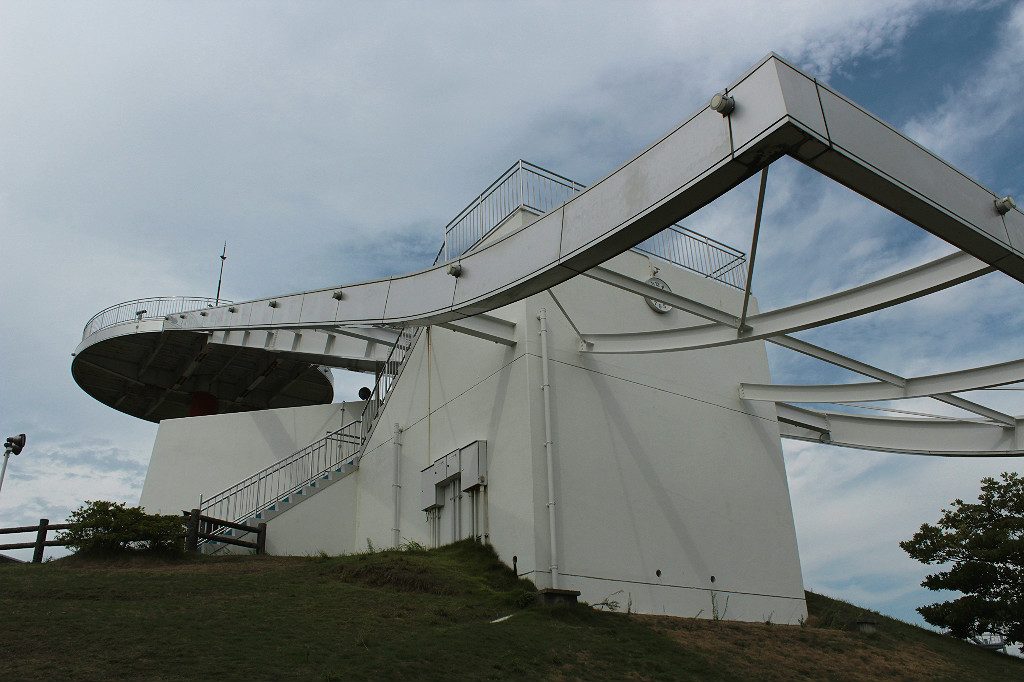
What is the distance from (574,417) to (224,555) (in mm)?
8160

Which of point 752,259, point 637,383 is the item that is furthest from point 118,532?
point 752,259

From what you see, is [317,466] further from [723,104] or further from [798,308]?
[723,104]

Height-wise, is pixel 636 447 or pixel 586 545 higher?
pixel 636 447

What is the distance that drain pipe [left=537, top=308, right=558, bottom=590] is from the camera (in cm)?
1514

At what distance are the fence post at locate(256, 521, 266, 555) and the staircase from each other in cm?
156

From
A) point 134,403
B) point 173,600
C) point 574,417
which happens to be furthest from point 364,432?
point 134,403

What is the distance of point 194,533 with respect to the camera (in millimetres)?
18234

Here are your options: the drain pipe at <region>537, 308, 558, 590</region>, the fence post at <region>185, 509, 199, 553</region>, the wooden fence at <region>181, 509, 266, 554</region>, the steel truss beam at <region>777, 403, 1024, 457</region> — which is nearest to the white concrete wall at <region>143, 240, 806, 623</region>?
the drain pipe at <region>537, 308, 558, 590</region>

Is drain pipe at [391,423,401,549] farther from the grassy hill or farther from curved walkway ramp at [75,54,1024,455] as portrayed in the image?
curved walkway ramp at [75,54,1024,455]

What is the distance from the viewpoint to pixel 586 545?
51.8 feet

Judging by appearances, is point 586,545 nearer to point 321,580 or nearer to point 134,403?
point 321,580

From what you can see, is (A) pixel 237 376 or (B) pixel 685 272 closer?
(B) pixel 685 272

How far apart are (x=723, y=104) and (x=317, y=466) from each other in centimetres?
1783

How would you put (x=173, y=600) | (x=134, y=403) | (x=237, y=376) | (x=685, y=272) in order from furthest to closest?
(x=134, y=403) < (x=237, y=376) < (x=685, y=272) < (x=173, y=600)
